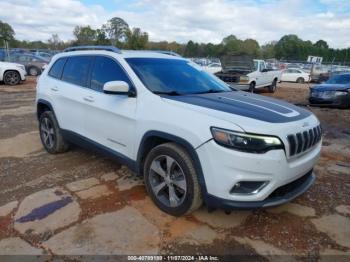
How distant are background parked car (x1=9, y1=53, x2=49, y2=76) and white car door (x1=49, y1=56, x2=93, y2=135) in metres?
18.8

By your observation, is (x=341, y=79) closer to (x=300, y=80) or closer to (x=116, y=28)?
(x=300, y=80)

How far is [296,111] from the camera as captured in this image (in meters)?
3.73

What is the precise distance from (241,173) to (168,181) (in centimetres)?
89

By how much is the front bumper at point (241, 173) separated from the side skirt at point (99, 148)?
3.75 feet

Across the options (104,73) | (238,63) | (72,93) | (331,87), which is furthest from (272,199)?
(238,63)

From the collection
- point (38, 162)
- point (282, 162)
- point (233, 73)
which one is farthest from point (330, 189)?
point (233, 73)

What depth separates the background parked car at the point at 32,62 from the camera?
890 inches

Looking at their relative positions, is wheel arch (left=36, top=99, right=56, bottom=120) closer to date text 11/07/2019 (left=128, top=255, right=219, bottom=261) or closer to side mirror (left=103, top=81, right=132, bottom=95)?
side mirror (left=103, top=81, right=132, bottom=95)

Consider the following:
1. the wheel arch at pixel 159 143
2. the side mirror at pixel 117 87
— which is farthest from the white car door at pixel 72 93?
the wheel arch at pixel 159 143

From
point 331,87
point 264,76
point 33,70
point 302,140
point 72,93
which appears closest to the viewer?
point 302,140

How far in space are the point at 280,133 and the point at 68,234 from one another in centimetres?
225

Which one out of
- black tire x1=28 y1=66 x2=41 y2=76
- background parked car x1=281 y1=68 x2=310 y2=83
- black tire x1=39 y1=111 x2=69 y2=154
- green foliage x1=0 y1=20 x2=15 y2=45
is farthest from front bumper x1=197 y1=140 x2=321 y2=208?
green foliage x1=0 y1=20 x2=15 y2=45

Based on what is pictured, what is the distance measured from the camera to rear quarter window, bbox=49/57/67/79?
17.8ft

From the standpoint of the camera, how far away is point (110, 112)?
4.12m
